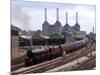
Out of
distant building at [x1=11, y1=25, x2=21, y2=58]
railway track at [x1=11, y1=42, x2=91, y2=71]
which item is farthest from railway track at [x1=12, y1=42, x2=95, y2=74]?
distant building at [x1=11, y1=25, x2=21, y2=58]

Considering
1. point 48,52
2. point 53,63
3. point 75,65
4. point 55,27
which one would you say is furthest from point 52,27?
point 75,65

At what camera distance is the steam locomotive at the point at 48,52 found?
103 inches

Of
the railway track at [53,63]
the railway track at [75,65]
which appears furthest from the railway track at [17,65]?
the railway track at [75,65]

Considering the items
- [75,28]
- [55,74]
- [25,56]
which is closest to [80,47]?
[75,28]

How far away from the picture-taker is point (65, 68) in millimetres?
2746

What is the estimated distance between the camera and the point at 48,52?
269cm

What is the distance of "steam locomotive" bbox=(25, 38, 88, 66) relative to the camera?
261 centimetres

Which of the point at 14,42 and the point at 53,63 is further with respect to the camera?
the point at 53,63

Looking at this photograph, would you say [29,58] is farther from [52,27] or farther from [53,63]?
[52,27]

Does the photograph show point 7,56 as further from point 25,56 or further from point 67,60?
point 67,60

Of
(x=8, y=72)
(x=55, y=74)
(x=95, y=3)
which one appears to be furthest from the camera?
(x=95, y=3)

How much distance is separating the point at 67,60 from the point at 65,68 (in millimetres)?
117

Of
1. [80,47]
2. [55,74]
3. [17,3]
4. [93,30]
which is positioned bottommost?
[55,74]

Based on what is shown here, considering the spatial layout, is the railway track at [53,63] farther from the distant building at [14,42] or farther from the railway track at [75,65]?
the distant building at [14,42]
